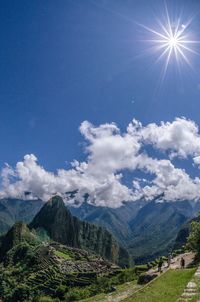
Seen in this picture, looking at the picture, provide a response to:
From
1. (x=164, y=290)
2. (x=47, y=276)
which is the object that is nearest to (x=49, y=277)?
(x=47, y=276)

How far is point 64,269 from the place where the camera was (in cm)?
17000

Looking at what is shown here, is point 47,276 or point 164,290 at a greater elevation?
point 47,276

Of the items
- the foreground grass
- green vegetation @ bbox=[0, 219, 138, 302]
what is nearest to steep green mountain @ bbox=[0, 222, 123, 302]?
green vegetation @ bbox=[0, 219, 138, 302]

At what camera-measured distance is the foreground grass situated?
2667 centimetres

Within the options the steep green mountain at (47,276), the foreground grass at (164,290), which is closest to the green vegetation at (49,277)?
the steep green mountain at (47,276)

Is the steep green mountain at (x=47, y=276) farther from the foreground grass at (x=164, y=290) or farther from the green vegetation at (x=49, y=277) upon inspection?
the foreground grass at (x=164, y=290)

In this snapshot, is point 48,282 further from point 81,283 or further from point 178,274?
point 178,274

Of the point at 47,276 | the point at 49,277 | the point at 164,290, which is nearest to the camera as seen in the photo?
the point at 164,290

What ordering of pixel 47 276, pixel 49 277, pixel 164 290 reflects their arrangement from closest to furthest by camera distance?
pixel 164 290, pixel 49 277, pixel 47 276

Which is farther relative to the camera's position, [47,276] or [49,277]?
[47,276]

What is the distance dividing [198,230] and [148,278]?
11.5m

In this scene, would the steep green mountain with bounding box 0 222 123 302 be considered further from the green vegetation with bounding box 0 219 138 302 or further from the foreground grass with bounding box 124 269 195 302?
the foreground grass with bounding box 124 269 195 302

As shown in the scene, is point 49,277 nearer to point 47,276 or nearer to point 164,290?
point 47,276

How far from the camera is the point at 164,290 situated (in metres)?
29.2
